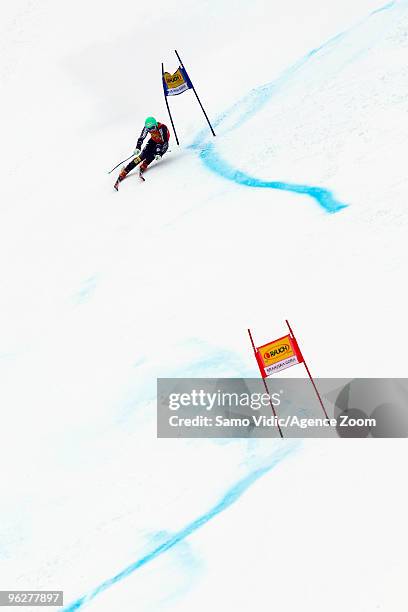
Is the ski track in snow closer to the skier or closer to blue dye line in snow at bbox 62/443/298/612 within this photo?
the skier

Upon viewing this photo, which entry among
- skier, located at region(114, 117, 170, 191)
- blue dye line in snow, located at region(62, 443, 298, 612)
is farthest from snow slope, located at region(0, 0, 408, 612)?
skier, located at region(114, 117, 170, 191)

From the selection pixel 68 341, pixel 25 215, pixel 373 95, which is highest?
pixel 25 215

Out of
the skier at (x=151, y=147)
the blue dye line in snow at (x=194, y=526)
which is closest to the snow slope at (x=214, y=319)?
the blue dye line in snow at (x=194, y=526)

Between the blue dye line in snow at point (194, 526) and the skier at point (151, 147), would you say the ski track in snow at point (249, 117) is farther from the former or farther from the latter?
the blue dye line in snow at point (194, 526)

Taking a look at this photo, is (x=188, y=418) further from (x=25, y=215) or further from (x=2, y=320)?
(x=25, y=215)

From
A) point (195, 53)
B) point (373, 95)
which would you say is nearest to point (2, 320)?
point (373, 95)

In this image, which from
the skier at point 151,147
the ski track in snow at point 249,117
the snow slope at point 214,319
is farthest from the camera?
the skier at point 151,147

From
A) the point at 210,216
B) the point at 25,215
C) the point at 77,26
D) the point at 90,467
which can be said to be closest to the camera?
the point at 90,467
